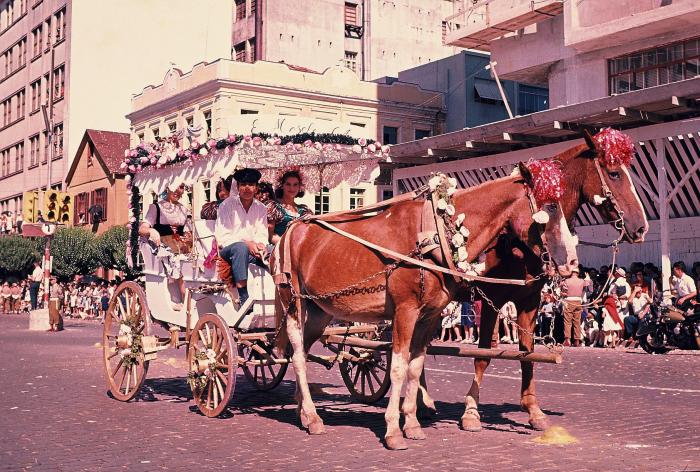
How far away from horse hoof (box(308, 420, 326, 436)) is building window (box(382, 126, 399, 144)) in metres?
41.0

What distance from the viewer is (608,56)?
27141 mm

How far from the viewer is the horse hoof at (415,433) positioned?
305 inches

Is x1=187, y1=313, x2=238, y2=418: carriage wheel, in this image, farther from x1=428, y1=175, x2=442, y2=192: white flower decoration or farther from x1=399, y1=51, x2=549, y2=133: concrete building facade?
x1=399, y1=51, x2=549, y2=133: concrete building facade

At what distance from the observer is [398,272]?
25.7 feet

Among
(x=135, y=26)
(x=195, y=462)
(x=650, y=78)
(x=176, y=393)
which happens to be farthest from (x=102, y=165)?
(x=195, y=462)

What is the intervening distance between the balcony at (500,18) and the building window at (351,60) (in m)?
22.9

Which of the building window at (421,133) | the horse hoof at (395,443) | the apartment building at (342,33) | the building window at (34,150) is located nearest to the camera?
the horse hoof at (395,443)

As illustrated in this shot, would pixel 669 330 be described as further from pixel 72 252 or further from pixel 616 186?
pixel 72 252

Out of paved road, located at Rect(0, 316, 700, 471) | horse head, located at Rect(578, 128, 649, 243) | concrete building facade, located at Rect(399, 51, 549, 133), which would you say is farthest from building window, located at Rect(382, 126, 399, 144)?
horse head, located at Rect(578, 128, 649, 243)

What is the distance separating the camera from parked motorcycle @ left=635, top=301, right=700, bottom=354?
18.2 metres

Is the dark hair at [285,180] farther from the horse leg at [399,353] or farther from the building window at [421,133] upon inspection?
the building window at [421,133]

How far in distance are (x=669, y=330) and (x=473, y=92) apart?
32823 millimetres

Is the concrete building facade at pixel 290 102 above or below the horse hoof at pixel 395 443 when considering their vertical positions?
above

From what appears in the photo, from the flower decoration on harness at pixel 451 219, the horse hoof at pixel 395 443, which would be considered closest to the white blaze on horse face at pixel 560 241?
the flower decoration on harness at pixel 451 219
